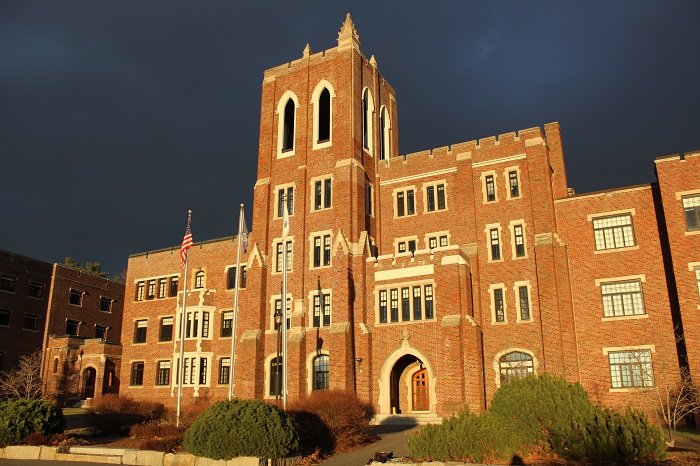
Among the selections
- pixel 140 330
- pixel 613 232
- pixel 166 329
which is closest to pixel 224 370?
pixel 166 329

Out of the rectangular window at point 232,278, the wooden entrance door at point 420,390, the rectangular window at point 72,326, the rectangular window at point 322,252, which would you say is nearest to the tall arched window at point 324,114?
the rectangular window at point 322,252

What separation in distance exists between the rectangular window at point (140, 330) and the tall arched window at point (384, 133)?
22628mm

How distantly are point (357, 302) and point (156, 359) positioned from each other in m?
18.6

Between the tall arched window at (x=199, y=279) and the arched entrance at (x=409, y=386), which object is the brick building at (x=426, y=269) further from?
the tall arched window at (x=199, y=279)

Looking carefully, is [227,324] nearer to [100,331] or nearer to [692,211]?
[100,331]

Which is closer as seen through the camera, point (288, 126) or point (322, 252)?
point (322, 252)

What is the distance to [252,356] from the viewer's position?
36.3 metres

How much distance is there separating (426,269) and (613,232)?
10.6m

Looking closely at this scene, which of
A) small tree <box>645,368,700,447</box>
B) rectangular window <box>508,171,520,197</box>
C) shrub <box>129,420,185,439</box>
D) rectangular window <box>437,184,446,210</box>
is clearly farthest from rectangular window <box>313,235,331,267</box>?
small tree <box>645,368,700,447</box>

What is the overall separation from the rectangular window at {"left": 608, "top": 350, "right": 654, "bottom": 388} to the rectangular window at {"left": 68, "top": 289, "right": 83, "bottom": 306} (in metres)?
45.7

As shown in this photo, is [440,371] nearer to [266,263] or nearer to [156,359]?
[266,263]

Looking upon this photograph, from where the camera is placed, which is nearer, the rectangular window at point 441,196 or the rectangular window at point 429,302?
the rectangular window at point 429,302

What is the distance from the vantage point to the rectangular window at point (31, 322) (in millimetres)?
51812

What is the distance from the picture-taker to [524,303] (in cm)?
3381
